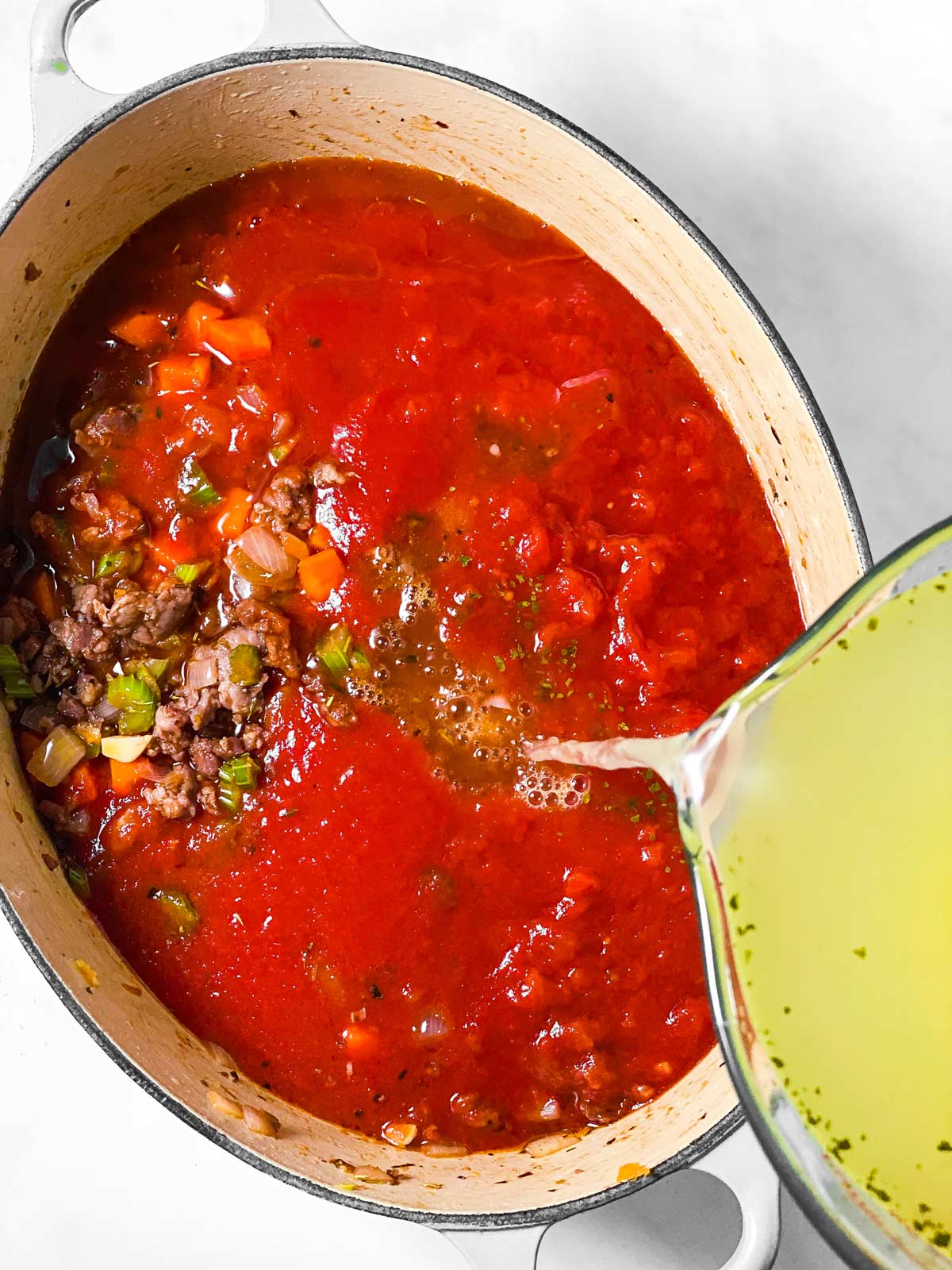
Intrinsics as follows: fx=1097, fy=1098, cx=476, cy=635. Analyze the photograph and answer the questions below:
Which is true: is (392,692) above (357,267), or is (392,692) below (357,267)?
below

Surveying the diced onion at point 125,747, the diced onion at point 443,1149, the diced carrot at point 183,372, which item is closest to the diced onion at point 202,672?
the diced onion at point 125,747

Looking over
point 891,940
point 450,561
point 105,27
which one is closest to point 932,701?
point 891,940

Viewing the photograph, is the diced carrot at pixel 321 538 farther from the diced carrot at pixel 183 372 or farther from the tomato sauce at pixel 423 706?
the diced carrot at pixel 183 372

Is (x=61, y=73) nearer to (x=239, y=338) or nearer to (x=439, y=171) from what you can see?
(x=239, y=338)

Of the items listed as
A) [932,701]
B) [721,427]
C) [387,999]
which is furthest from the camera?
[721,427]

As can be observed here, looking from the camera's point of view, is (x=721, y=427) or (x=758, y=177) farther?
(x=758, y=177)

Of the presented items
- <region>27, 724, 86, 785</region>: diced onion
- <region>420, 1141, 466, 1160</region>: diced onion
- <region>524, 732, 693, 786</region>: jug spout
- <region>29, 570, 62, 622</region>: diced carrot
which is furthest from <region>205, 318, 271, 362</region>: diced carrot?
<region>420, 1141, 466, 1160</region>: diced onion


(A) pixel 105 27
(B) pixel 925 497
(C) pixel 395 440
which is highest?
(A) pixel 105 27

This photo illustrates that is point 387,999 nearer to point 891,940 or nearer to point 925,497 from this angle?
point 891,940
